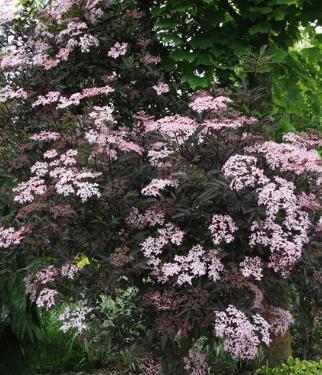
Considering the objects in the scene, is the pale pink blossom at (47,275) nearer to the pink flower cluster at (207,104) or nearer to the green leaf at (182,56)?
the pink flower cluster at (207,104)

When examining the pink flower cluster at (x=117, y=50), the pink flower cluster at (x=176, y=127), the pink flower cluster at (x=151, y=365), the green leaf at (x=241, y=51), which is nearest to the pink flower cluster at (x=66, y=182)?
the pink flower cluster at (x=176, y=127)

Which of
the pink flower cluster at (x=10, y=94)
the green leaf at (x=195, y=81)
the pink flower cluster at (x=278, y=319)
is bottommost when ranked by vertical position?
the pink flower cluster at (x=278, y=319)

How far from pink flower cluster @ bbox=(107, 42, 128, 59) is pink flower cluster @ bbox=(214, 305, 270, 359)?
69.2 inches

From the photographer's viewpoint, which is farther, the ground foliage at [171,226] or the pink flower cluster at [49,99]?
the pink flower cluster at [49,99]

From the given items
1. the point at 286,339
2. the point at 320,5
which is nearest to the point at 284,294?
the point at 286,339

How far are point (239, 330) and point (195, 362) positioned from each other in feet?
1.95

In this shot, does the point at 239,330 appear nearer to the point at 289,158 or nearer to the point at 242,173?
the point at 242,173

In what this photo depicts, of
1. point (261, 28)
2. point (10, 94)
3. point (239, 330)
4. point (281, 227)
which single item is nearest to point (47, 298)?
point (239, 330)

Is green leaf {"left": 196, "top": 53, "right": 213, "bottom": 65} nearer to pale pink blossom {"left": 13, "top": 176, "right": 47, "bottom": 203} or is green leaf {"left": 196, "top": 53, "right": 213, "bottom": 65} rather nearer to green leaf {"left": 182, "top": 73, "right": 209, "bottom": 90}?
green leaf {"left": 182, "top": 73, "right": 209, "bottom": 90}

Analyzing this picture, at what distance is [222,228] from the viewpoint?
261cm

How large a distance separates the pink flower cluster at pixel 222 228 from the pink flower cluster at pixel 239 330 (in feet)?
1.08

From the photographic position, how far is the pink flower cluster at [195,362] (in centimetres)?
296

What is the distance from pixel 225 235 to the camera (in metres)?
2.64

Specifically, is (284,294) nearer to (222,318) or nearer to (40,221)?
(222,318)
